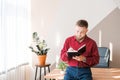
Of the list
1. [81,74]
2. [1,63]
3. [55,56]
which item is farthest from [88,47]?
[55,56]

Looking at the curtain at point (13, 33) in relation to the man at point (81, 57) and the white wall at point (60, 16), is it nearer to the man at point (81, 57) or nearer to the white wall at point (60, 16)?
the white wall at point (60, 16)

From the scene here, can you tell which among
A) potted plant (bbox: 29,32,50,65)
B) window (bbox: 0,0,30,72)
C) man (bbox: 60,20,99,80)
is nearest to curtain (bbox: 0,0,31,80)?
window (bbox: 0,0,30,72)

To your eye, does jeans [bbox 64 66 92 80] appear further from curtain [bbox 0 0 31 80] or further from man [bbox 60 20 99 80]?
curtain [bbox 0 0 31 80]

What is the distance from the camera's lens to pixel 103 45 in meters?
4.73

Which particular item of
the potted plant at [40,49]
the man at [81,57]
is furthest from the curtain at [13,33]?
the man at [81,57]

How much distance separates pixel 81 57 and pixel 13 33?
199 cm

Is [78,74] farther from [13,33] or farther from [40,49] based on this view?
[40,49]

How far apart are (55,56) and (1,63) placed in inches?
62.6

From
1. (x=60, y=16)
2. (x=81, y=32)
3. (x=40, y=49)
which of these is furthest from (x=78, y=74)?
(x=60, y=16)

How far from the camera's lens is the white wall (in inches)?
188

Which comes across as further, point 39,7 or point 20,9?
point 39,7

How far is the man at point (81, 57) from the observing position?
2.55 m

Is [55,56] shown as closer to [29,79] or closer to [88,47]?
[29,79]

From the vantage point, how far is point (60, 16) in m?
4.96
